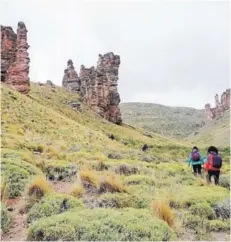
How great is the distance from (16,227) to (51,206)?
95 cm

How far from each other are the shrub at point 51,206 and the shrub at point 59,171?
459 cm

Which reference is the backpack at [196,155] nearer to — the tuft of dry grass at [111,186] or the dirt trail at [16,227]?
the tuft of dry grass at [111,186]

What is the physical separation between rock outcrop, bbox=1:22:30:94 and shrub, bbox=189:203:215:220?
47438 millimetres

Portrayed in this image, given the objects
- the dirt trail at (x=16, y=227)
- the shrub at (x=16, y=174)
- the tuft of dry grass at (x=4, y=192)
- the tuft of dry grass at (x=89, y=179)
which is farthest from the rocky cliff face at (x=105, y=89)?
the dirt trail at (x=16, y=227)

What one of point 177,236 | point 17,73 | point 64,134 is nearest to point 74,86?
point 17,73

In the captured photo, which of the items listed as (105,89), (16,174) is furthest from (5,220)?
(105,89)

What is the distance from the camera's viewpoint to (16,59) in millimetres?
55938

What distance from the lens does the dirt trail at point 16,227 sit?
27.6ft

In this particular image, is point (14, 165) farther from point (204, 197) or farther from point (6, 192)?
point (204, 197)

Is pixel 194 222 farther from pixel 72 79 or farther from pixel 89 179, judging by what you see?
pixel 72 79

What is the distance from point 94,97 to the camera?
266ft

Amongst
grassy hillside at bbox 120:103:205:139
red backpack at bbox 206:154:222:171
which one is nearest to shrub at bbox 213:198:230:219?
red backpack at bbox 206:154:222:171

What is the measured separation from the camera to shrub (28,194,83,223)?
9.27 meters

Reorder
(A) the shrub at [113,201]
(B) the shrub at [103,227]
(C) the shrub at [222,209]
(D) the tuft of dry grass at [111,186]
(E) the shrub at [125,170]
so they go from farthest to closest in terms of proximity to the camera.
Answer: (E) the shrub at [125,170], (D) the tuft of dry grass at [111,186], (C) the shrub at [222,209], (A) the shrub at [113,201], (B) the shrub at [103,227]
